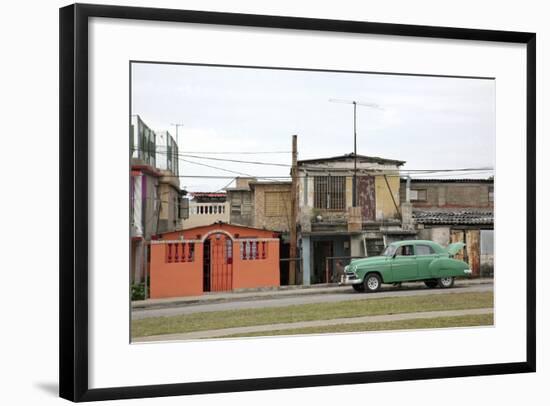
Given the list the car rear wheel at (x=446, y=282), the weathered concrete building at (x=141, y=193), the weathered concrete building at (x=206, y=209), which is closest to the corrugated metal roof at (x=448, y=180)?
the car rear wheel at (x=446, y=282)

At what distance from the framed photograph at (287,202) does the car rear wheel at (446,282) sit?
17mm

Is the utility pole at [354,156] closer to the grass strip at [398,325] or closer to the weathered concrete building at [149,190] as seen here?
the grass strip at [398,325]

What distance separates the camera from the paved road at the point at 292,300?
6461 millimetres

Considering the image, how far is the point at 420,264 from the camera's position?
7.20 meters

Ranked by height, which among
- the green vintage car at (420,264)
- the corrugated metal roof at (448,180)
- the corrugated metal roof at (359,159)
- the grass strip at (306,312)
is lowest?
the grass strip at (306,312)

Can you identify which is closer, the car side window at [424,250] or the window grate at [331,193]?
the window grate at [331,193]

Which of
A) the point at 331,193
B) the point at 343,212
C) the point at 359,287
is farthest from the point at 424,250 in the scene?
the point at 331,193

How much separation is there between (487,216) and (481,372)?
48.2 inches

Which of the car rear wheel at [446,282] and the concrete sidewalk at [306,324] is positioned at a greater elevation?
the car rear wheel at [446,282]

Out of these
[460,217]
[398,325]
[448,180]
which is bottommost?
[398,325]

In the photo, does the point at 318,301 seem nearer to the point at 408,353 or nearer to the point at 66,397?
the point at 408,353

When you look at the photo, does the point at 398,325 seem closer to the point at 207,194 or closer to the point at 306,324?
the point at 306,324

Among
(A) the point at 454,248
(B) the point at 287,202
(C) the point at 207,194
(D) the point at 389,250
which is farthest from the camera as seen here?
(A) the point at 454,248

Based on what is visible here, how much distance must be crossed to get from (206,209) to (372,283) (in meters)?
1.42
